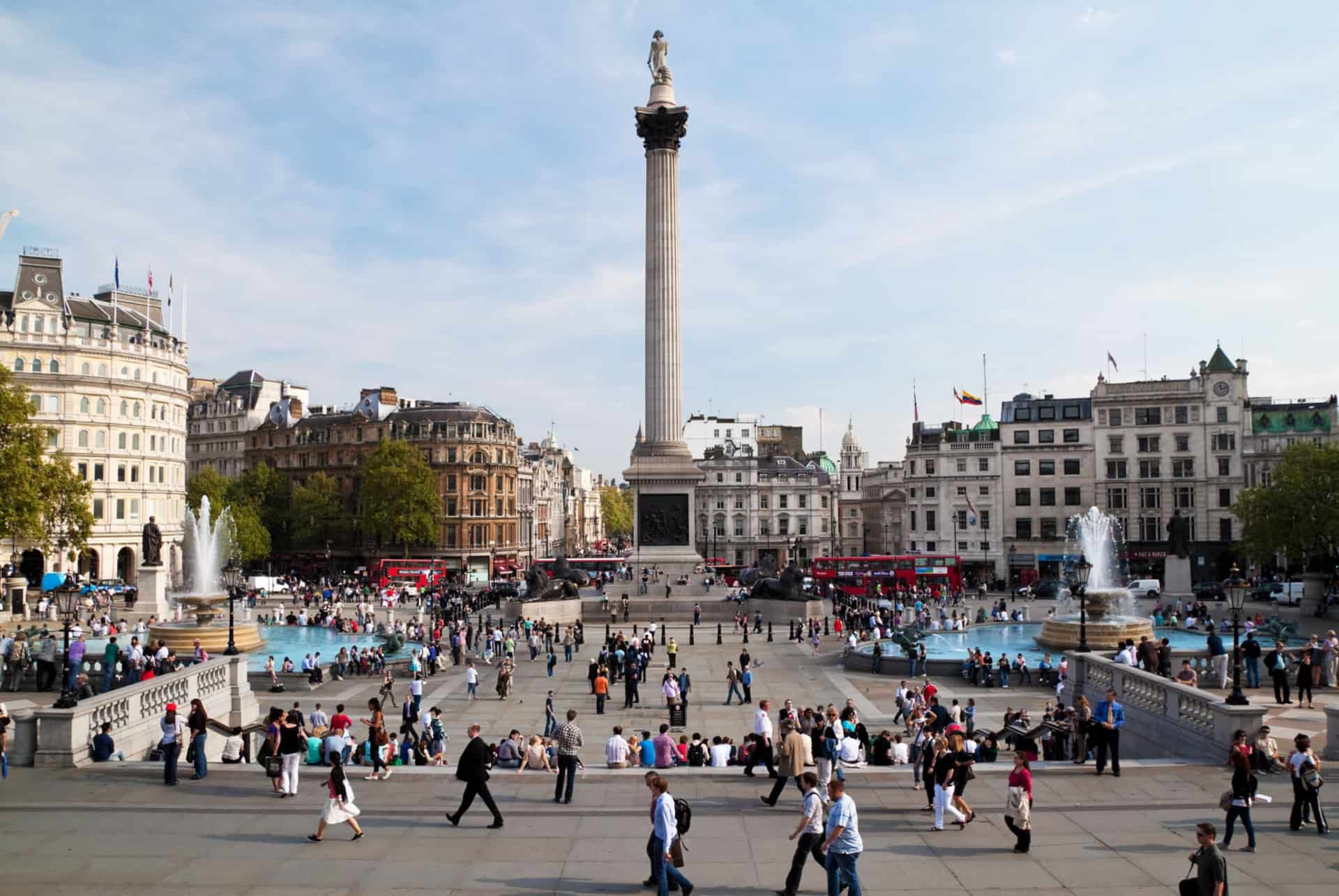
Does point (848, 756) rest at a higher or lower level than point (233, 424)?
lower

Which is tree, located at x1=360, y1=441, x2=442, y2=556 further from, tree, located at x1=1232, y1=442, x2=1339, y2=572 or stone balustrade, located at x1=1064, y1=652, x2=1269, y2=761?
stone balustrade, located at x1=1064, y1=652, x2=1269, y2=761

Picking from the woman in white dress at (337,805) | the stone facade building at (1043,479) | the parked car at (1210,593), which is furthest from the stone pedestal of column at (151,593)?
the stone facade building at (1043,479)

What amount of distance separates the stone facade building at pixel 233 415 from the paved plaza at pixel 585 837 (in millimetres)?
93015

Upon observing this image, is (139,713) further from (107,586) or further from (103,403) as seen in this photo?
(103,403)

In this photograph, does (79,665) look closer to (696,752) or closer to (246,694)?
(246,694)

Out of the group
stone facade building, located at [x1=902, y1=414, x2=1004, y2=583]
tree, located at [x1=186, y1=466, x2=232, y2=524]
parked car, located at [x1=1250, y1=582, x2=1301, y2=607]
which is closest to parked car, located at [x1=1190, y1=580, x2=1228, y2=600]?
parked car, located at [x1=1250, y1=582, x2=1301, y2=607]

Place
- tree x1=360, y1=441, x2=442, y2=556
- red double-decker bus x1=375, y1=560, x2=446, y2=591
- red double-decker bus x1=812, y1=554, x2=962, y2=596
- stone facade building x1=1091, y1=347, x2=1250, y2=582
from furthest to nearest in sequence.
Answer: tree x1=360, y1=441, x2=442, y2=556 < stone facade building x1=1091, y1=347, x2=1250, y2=582 < red double-decker bus x1=375, y1=560, x2=446, y2=591 < red double-decker bus x1=812, y1=554, x2=962, y2=596

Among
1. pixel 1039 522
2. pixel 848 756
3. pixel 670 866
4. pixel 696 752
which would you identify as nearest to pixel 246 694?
pixel 696 752

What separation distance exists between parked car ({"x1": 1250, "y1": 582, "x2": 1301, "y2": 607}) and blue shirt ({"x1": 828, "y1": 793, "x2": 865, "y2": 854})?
179 feet

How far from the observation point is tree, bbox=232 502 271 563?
8081 cm

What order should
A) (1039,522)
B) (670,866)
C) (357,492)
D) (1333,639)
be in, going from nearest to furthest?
(670,866)
(1333,639)
(1039,522)
(357,492)

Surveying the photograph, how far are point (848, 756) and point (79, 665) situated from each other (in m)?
23.0

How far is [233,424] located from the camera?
4134 inches

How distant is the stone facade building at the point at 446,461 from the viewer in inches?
3600
